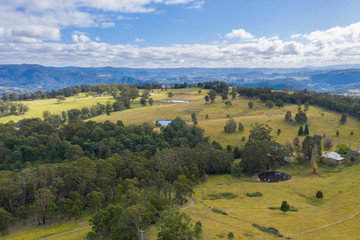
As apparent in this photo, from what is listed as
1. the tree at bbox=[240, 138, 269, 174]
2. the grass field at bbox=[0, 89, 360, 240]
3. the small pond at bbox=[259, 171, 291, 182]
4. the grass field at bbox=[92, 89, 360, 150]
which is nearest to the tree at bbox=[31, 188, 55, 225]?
the grass field at bbox=[0, 89, 360, 240]

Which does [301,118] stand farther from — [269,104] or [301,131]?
[269,104]

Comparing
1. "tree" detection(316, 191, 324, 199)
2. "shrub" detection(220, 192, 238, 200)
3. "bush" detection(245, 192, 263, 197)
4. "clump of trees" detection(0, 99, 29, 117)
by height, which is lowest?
"shrub" detection(220, 192, 238, 200)

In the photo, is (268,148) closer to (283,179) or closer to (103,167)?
(283,179)

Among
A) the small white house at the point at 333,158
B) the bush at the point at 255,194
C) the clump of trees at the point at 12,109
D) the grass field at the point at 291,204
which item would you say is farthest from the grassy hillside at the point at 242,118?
the bush at the point at 255,194

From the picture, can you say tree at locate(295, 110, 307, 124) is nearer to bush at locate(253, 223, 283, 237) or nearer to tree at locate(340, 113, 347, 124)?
tree at locate(340, 113, 347, 124)

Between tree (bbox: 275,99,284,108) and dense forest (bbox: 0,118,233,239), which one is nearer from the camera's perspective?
dense forest (bbox: 0,118,233,239)

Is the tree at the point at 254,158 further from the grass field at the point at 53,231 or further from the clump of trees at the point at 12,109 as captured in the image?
the clump of trees at the point at 12,109
